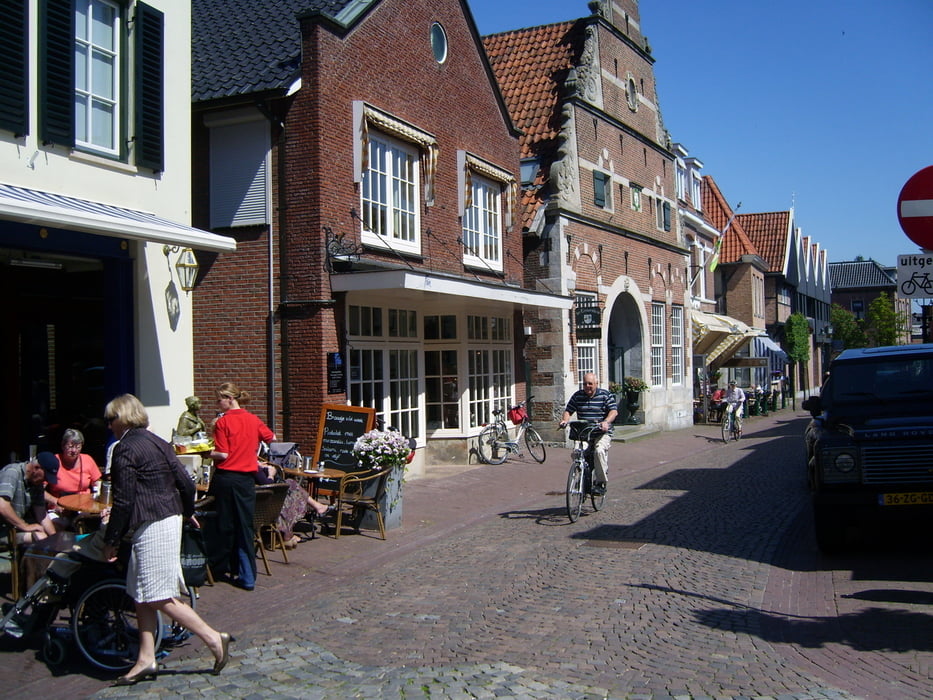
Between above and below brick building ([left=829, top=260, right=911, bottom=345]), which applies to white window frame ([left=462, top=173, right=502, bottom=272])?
below

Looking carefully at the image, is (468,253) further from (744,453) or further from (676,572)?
(676,572)

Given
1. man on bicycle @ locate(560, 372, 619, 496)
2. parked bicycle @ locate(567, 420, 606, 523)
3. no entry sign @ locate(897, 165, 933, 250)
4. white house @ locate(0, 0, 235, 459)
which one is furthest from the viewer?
man on bicycle @ locate(560, 372, 619, 496)

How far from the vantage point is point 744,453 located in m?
19.3

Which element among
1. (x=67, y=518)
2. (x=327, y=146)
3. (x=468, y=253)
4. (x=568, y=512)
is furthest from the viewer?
(x=468, y=253)

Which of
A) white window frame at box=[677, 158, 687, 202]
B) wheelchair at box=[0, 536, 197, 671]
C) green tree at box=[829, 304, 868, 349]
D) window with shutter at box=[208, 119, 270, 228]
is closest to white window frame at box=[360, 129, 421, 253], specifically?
window with shutter at box=[208, 119, 270, 228]

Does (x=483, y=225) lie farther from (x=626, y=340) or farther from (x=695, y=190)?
(x=695, y=190)

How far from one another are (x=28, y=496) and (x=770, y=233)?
4399 cm

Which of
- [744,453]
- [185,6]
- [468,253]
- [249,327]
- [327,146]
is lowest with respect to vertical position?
[744,453]

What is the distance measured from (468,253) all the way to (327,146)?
14.7ft

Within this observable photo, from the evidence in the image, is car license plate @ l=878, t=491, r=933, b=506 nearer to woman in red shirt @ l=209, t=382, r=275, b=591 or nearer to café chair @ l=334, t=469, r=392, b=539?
café chair @ l=334, t=469, r=392, b=539

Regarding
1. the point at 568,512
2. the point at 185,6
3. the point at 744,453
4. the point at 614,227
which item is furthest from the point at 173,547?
the point at 614,227

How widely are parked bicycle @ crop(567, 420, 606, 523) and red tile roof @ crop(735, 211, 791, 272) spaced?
35947mm

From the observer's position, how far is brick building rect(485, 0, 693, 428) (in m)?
18.9

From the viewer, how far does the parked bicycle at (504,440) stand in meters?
16.2
